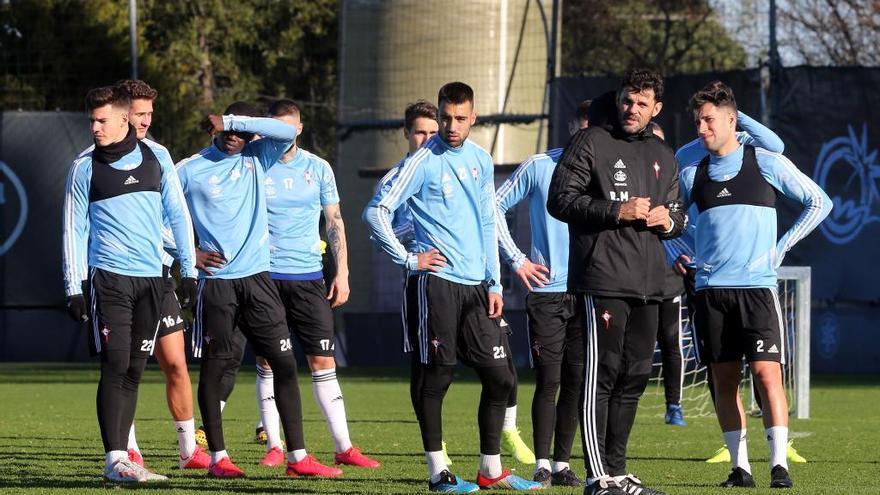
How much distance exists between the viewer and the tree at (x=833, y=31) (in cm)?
3372

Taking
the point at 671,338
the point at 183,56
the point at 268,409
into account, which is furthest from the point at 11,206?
the point at 268,409

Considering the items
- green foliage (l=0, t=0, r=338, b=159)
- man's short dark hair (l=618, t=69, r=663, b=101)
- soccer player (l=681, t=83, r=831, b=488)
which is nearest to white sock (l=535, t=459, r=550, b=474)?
soccer player (l=681, t=83, r=831, b=488)

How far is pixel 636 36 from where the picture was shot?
132 feet

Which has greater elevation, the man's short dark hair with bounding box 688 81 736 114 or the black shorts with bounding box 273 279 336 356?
the man's short dark hair with bounding box 688 81 736 114

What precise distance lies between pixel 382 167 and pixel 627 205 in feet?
69.0

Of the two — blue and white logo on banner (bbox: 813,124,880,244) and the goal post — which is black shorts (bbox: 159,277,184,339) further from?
blue and white logo on banner (bbox: 813,124,880,244)

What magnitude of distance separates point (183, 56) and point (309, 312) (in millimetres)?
26969

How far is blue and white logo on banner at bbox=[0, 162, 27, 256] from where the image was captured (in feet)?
84.9

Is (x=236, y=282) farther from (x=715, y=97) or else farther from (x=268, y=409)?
(x=715, y=97)

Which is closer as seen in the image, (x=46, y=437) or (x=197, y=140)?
(x=46, y=437)

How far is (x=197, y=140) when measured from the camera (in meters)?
31.7

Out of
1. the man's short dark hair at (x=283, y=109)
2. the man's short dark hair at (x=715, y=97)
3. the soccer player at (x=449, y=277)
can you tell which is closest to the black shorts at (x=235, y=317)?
the soccer player at (x=449, y=277)

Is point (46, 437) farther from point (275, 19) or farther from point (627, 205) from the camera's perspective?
point (275, 19)

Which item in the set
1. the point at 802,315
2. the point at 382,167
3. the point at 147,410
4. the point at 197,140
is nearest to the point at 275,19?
the point at 197,140
